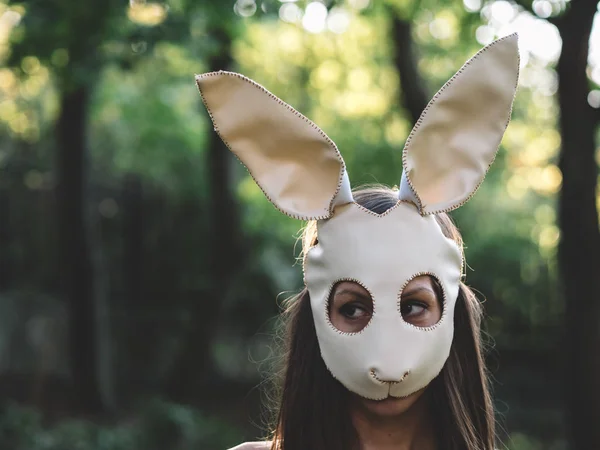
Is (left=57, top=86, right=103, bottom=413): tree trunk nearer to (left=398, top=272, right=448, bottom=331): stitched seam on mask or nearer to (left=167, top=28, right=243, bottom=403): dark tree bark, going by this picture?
(left=167, top=28, right=243, bottom=403): dark tree bark

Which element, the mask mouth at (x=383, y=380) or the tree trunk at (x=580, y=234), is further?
the tree trunk at (x=580, y=234)

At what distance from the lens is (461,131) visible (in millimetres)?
2576

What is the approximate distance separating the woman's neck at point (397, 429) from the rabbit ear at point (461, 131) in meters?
0.67

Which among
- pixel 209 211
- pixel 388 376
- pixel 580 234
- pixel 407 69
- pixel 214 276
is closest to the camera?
pixel 388 376

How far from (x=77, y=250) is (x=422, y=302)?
815 cm

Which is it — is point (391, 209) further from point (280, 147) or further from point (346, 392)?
point (346, 392)

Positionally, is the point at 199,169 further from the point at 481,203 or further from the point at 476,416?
the point at 476,416

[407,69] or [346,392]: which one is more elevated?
[346,392]

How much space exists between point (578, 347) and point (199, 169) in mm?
7642

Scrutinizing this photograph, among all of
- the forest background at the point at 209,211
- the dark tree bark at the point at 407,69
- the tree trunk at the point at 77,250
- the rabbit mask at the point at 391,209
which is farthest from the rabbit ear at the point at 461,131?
the tree trunk at the point at 77,250

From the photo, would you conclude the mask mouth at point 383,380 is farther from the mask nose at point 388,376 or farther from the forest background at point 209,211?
the forest background at point 209,211

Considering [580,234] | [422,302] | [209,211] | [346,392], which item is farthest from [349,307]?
[209,211]

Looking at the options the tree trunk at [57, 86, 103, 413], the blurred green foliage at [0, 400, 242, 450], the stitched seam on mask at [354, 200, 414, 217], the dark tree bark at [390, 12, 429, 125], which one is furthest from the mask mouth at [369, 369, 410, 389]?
the tree trunk at [57, 86, 103, 413]

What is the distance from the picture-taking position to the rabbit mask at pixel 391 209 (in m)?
2.44
